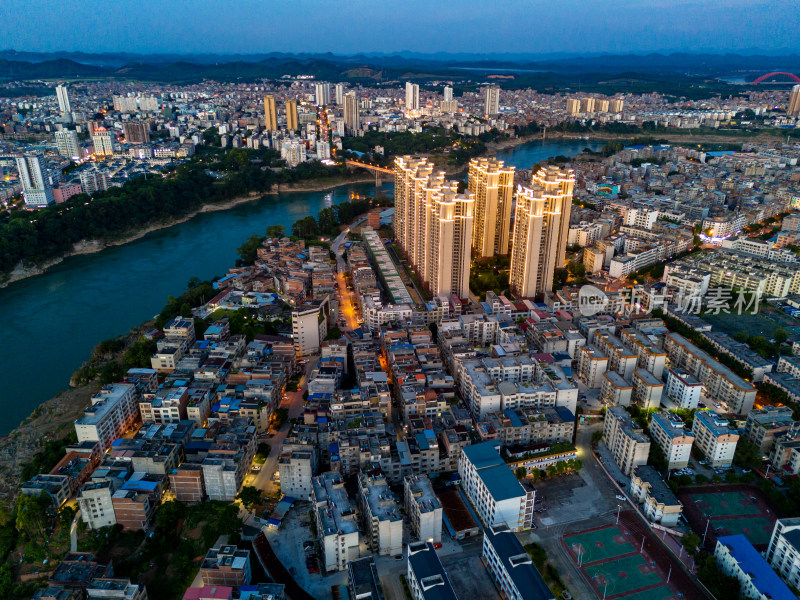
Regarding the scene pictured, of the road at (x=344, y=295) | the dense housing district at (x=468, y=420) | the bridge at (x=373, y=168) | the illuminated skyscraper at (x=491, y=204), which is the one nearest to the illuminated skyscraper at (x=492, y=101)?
the bridge at (x=373, y=168)

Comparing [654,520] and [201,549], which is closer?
[201,549]

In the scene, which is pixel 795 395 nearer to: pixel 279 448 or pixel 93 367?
pixel 279 448

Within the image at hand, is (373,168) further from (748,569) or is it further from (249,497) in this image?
(748,569)

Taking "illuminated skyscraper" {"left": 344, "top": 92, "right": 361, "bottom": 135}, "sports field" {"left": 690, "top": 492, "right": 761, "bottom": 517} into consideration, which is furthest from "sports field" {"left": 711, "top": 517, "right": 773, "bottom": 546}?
"illuminated skyscraper" {"left": 344, "top": 92, "right": 361, "bottom": 135}

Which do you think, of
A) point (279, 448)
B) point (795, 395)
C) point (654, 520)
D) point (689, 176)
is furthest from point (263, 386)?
point (689, 176)

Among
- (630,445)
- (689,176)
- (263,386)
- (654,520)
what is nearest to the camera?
(654,520)

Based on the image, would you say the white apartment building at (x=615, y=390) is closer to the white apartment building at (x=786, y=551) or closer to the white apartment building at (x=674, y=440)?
the white apartment building at (x=674, y=440)

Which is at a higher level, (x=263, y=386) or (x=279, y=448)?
(x=263, y=386)
